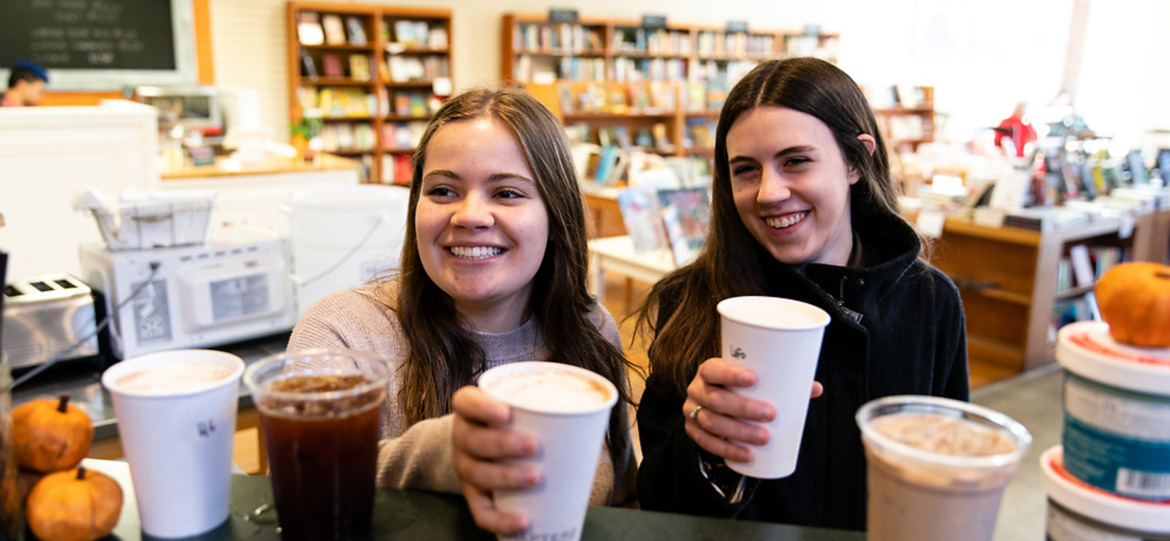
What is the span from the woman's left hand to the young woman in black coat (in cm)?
61

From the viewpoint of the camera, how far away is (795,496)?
4.82 feet

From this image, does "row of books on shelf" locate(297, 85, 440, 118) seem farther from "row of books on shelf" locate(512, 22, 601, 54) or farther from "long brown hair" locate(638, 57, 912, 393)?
"long brown hair" locate(638, 57, 912, 393)

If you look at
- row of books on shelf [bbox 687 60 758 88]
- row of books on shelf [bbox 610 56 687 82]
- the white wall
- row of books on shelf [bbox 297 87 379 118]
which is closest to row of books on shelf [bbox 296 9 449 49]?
row of books on shelf [bbox 297 87 379 118]

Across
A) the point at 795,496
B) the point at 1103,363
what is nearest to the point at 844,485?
the point at 795,496

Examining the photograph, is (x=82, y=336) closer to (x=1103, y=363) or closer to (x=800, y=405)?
(x=800, y=405)

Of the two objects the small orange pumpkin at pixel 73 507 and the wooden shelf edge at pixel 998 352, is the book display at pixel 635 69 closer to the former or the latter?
the wooden shelf edge at pixel 998 352

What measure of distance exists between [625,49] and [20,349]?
882 cm

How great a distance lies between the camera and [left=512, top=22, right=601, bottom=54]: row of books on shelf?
9.34m

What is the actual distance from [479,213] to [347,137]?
7751mm

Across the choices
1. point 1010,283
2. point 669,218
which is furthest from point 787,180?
point 1010,283

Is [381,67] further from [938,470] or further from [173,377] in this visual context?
[938,470]

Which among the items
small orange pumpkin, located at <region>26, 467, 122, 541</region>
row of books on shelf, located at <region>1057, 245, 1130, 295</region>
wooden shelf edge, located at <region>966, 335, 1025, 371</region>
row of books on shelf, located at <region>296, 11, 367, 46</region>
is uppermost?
row of books on shelf, located at <region>296, 11, 367, 46</region>

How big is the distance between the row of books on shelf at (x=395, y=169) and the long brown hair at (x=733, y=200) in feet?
24.5

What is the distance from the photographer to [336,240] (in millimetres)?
2504
